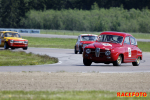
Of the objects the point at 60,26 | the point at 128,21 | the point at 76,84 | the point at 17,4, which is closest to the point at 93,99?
the point at 76,84

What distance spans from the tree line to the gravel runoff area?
76378 mm

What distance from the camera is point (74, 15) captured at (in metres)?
100

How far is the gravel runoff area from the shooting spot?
10414 millimetres

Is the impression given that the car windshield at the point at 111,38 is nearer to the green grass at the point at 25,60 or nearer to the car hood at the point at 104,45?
the car hood at the point at 104,45

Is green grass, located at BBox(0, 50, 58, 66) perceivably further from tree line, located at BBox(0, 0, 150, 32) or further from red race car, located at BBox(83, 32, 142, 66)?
tree line, located at BBox(0, 0, 150, 32)

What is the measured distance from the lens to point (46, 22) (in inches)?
3954

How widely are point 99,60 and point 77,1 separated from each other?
100889 mm

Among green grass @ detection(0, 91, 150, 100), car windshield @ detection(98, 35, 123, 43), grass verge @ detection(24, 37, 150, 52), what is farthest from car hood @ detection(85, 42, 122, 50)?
grass verge @ detection(24, 37, 150, 52)

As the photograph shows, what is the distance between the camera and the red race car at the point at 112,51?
16906 millimetres

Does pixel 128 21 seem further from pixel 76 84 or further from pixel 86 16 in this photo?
pixel 76 84

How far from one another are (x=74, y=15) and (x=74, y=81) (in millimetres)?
89122
